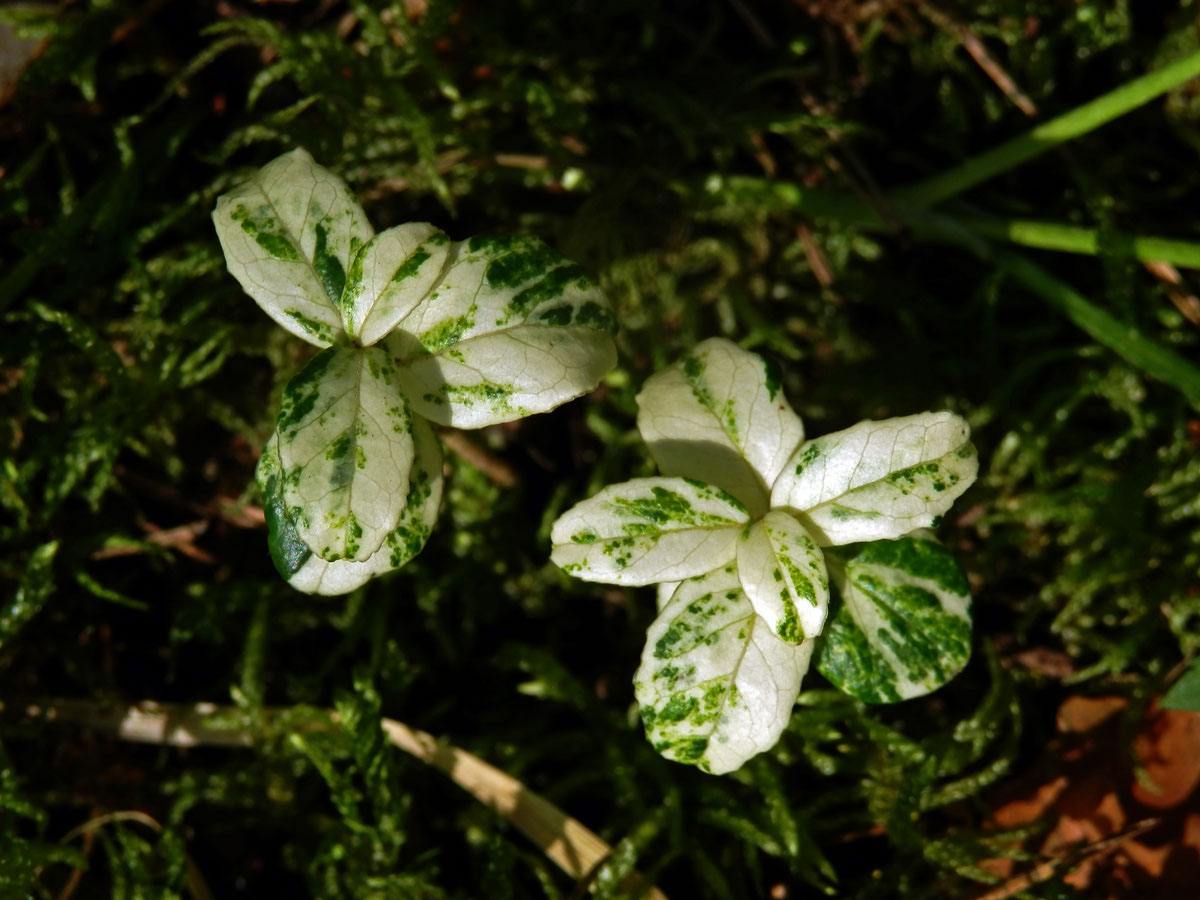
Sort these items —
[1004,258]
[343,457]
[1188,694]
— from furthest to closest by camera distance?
[1004,258], [1188,694], [343,457]

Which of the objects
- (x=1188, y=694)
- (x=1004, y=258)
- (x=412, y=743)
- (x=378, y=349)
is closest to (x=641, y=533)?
(x=378, y=349)

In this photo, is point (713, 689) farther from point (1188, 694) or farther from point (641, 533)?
point (1188, 694)

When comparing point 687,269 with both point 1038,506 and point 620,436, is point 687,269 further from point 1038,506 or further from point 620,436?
point 1038,506

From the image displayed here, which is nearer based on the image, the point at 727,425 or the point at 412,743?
the point at 727,425

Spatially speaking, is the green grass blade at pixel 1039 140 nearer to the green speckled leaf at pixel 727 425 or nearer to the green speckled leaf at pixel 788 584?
the green speckled leaf at pixel 727 425

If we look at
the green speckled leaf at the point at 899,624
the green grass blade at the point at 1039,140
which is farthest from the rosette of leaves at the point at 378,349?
the green grass blade at the point at 1039,140

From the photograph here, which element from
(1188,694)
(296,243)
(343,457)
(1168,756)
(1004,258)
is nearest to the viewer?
(343,457)

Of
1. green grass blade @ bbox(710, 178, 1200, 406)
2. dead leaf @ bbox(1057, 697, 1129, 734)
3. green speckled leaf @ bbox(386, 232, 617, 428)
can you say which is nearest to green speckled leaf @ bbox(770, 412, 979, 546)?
green speckled leaf @ bbox(386, 232, 617, 428)
